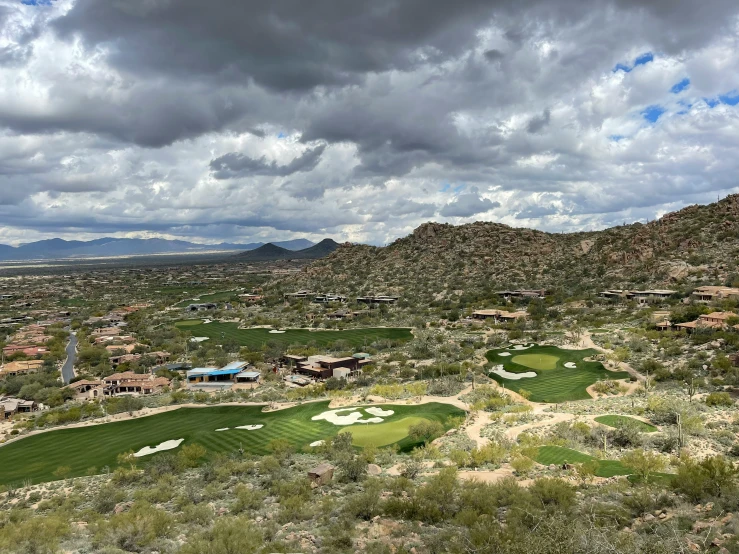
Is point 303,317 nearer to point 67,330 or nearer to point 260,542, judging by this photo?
point 67,330

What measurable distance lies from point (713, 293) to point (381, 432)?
200 feet

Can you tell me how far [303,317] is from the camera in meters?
89.9

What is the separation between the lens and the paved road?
57484 millimetres

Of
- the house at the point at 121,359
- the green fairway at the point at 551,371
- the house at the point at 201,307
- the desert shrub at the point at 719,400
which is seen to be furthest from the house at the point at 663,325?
the house at the point at 201,307

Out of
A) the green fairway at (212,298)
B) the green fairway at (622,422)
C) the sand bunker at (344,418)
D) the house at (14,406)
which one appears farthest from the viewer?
the green fairway at (212,298)

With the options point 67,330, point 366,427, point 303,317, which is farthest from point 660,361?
point 67,330

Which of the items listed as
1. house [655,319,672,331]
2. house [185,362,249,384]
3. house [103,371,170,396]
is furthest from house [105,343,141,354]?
house [655,319,672,331]

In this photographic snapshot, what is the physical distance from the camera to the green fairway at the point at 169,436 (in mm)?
29828

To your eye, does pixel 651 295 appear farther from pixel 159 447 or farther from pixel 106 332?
pixel 106 332

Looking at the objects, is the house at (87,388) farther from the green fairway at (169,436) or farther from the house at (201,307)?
the house at (201,307)

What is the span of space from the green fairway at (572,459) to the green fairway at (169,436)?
323 inches

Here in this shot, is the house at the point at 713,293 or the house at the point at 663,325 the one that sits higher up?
the house at the point at 713,293

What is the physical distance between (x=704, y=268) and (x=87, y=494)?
9517cm

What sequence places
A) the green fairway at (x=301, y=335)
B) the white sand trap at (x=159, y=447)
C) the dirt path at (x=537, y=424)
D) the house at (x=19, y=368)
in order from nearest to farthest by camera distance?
the dirt path at (x=537, y=424) < the white sand trap at (x=159, y=447) < the house at (x=19, y=368) < the green fairway at (x=301, y=335)
